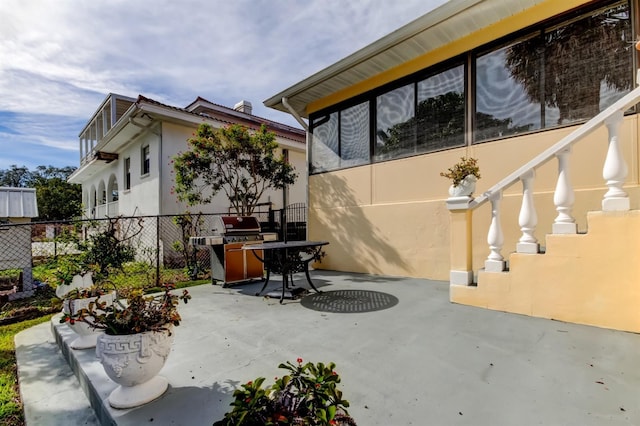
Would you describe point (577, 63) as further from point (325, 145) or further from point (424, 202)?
point (325, 145)

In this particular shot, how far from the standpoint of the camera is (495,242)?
351cm

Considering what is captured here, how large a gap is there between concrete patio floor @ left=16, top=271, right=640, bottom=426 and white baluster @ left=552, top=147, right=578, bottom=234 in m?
0.94

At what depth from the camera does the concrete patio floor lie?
1.67 meters

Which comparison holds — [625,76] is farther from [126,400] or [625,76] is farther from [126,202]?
[126,202]

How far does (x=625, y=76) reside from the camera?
3.73m

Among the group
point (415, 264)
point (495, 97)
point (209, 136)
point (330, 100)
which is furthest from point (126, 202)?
point (495, 97)

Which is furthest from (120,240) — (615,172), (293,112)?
(615,172)

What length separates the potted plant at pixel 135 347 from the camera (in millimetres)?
1771

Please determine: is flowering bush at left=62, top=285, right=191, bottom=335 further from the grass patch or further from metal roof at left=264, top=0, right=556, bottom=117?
metal roof at left=264, top=0, right=556, bottom=117

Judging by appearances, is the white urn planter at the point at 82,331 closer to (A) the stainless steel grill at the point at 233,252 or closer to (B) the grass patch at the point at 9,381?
(B) the grass patch at the point at 9,381

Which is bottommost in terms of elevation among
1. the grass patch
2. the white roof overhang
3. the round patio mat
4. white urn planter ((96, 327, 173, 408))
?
the grass patch

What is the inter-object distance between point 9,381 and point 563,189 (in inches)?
212

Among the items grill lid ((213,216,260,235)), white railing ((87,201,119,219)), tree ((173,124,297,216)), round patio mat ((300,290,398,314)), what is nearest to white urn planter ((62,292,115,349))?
round patio mat ((300,290,398,314))

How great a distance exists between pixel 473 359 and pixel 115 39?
26.1 ft
